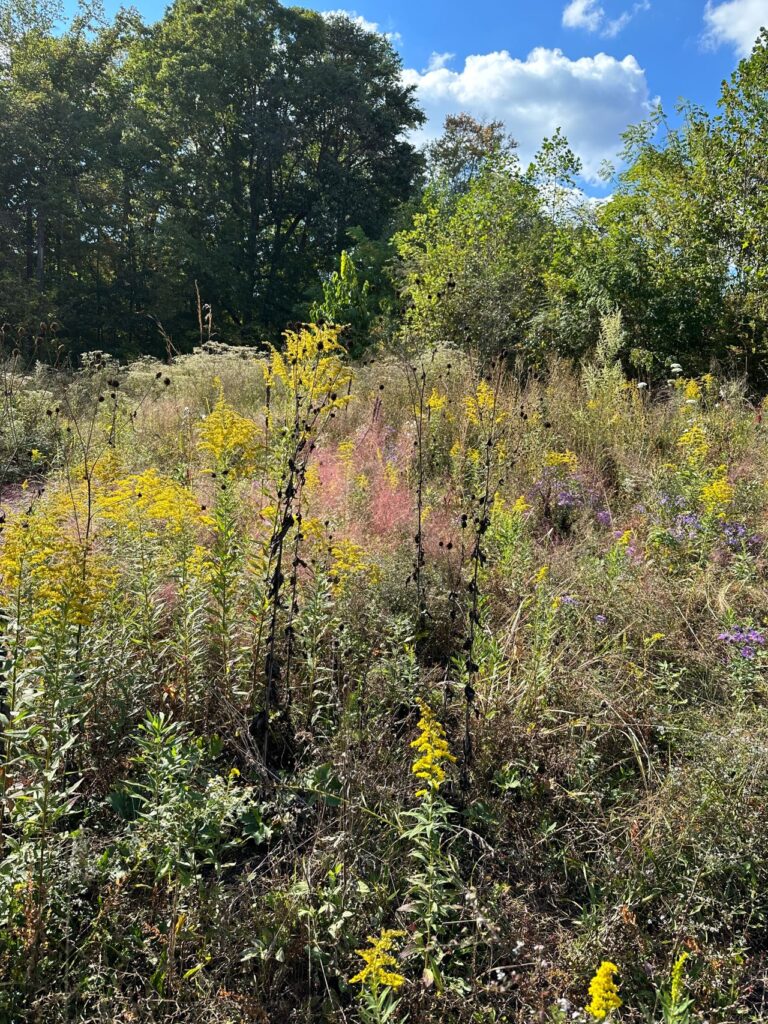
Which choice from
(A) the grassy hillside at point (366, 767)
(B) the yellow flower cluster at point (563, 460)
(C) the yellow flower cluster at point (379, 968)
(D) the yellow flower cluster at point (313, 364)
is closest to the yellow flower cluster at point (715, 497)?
(A) the grassy hillside at point (366, 767)

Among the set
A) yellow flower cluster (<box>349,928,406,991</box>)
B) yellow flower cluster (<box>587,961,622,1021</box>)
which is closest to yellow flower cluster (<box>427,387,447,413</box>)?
yellow flower cluster (<box>349,928,406,991</box>)

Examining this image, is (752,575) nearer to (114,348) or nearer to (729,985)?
(729,985)

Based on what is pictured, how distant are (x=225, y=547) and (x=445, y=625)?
46.1 inches

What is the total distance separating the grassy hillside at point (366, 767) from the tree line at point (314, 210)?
5.27 m

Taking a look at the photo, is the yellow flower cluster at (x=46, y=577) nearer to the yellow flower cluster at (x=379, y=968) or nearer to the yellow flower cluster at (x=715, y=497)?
the yellow flower cluster at (x=379, y=968)

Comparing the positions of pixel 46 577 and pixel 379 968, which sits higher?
pixel 46 577

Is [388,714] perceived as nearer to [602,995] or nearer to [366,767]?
[366,767]

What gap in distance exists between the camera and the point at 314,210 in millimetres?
22406

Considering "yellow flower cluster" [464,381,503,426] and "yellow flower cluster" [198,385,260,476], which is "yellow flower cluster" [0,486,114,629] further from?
"yellow flower cluster" [464,381,503,426]

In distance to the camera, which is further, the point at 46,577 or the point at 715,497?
the point at 715,497

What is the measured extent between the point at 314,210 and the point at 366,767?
23472 millimetres

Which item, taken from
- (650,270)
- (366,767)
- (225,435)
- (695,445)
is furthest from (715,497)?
(650,270)

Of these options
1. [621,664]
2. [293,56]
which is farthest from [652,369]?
[293,56]

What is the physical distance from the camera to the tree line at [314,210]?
894 cm
